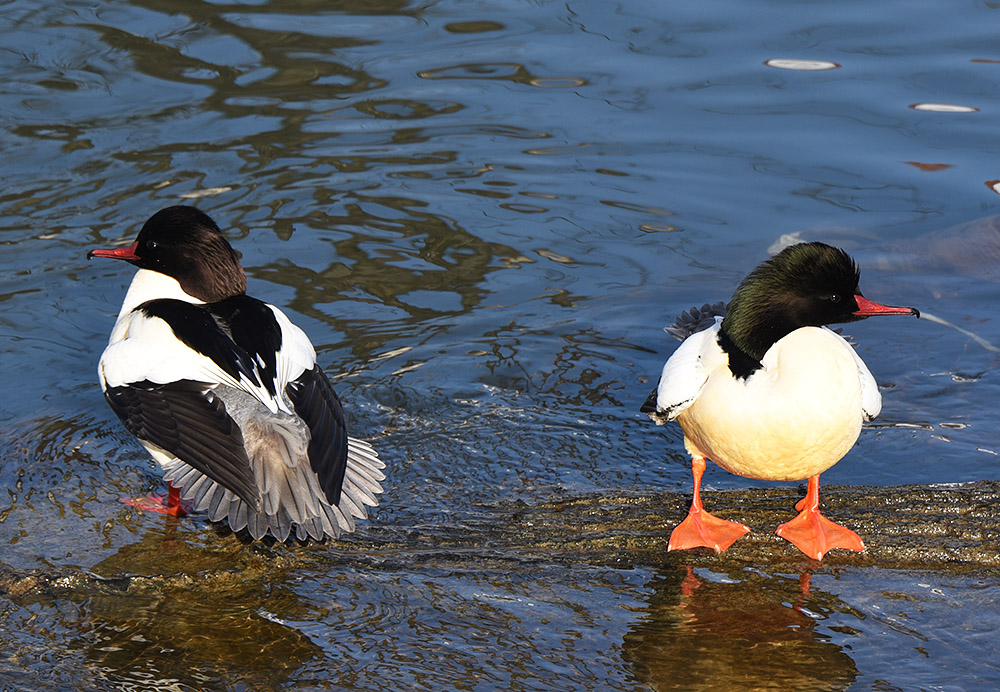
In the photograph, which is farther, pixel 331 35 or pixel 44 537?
pixel 331 35

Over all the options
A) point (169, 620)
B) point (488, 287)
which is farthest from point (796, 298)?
point (488, 287)

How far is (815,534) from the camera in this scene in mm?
3619

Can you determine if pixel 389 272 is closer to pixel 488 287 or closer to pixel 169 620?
pixel 488 287

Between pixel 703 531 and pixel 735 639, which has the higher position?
pixel 703 531

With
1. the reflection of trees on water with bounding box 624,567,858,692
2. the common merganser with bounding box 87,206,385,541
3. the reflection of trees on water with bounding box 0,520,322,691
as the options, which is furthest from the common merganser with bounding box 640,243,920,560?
the reflection of trees on water with bounding box 0,520,322,691

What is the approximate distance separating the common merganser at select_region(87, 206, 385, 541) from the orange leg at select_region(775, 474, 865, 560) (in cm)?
137

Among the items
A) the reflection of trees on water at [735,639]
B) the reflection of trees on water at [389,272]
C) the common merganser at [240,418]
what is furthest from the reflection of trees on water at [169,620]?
the reflection of trees on water at [389,272]

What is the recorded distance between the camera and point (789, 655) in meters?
3.22

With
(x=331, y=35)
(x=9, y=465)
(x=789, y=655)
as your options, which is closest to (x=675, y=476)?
(x=789, y=655)

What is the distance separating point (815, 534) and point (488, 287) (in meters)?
2.80

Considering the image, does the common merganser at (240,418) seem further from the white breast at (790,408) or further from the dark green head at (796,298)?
the dark green head at (796,298)

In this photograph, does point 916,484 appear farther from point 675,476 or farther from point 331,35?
point 331,35

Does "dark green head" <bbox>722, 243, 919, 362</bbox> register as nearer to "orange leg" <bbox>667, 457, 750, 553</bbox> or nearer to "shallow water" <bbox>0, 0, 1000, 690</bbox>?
"orange leg" <bbox>667, 457, 750, 553</bbox>

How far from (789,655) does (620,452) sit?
4.70 ft
